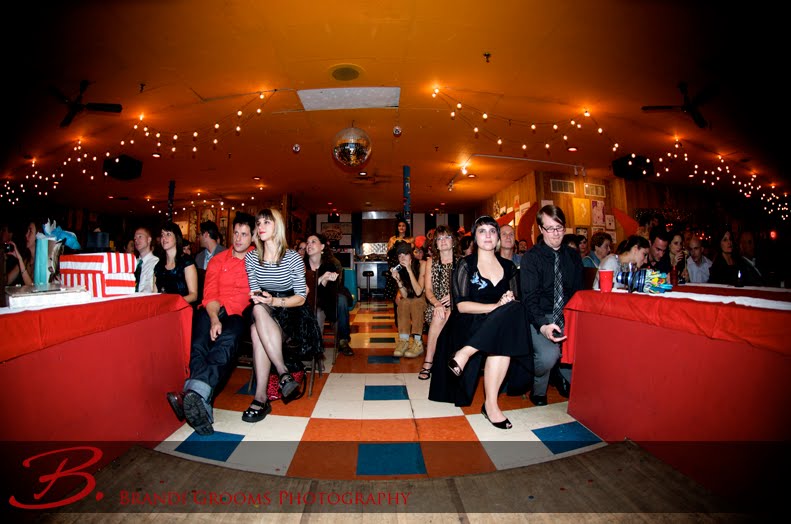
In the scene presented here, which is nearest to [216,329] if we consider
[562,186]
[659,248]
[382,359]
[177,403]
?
[177,403]

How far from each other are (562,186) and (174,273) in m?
9.89

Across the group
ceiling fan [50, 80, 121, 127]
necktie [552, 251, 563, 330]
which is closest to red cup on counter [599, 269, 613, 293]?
necktie [552, 251, 563, 330]

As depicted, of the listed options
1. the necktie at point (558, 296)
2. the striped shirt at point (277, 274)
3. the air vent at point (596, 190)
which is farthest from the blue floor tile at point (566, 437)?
the air vent at point (596, 190)

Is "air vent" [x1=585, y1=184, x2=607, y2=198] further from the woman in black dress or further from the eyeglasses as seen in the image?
the woman in black dress

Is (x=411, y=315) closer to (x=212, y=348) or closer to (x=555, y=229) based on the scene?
(x=555, y=229)

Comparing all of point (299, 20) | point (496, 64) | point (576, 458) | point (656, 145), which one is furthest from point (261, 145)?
point (656, 145)

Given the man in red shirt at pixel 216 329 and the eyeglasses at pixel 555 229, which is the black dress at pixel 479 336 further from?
the man in red shirt at pixel 216 329

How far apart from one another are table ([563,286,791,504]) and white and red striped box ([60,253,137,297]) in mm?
2702

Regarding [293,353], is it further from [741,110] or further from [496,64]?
[741,110]

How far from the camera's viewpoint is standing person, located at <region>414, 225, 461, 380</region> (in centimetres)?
323

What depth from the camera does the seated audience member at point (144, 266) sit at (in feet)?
8.88

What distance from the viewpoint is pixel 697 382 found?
4.50 ft

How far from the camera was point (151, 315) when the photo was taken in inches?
75.0

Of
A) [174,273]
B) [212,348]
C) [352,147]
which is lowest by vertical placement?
[212,348]
